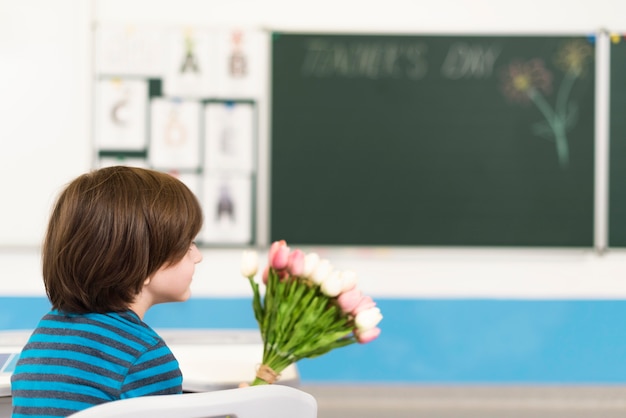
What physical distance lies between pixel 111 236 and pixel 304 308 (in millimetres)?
361

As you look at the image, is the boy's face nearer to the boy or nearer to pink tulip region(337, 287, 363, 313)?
the boy

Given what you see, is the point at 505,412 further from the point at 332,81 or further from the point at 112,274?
the point at 112,274

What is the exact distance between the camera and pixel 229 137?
346 cm

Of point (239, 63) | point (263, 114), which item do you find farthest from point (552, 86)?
point (239, 63)

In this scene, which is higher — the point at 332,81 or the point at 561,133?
the point at 332,81

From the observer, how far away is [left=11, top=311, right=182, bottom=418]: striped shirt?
3.74 feet

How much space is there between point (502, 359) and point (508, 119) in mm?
1059

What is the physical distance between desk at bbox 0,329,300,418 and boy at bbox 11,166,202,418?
0.93ft

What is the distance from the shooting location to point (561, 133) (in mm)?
3486

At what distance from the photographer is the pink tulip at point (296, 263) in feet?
4.43

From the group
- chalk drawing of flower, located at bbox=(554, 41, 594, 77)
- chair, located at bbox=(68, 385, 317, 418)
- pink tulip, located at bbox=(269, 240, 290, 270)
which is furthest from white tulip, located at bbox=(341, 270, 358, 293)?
chalk drawing of flower, located at bbox=(554, 41, 594, 77)

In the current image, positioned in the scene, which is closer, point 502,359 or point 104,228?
point 104,228

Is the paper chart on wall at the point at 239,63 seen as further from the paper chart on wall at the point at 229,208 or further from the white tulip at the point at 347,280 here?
the white tulip at the point at 347,280

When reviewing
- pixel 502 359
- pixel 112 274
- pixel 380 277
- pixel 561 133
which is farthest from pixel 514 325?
pixel 112 274
